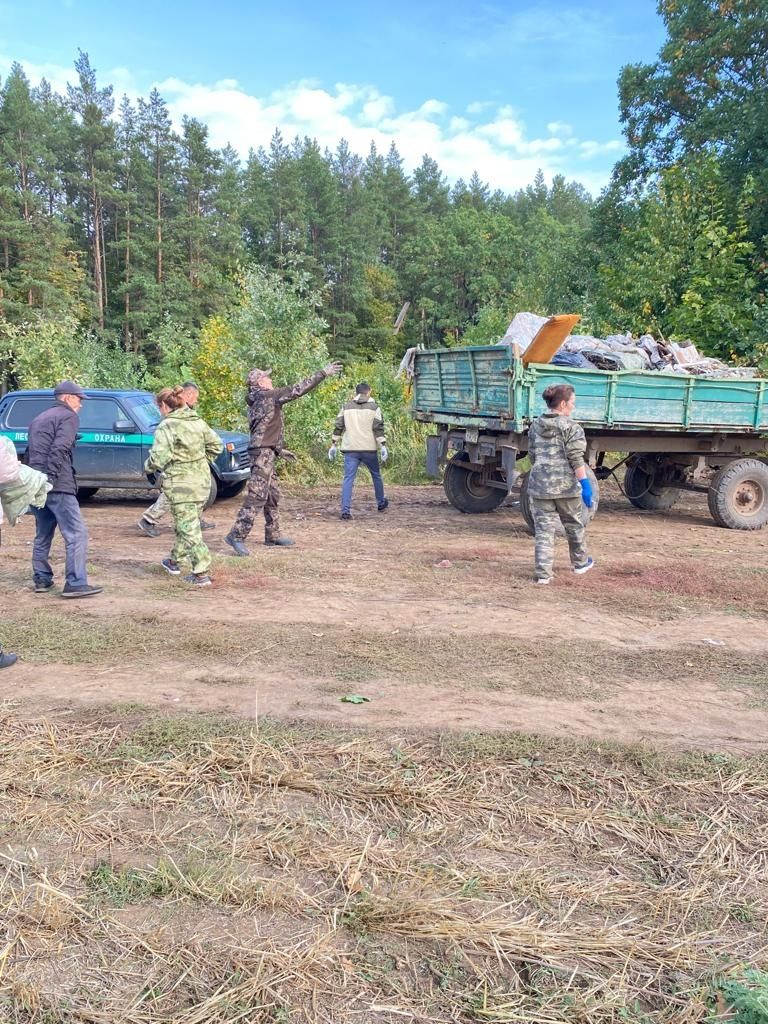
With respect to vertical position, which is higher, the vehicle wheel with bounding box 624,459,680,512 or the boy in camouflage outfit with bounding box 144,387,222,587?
the boy in camouflage outfit with bounding box 144,387,222,587

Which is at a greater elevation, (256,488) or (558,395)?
(558,395)

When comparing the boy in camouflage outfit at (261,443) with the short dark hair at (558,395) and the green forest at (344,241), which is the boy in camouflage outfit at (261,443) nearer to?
the short dark hair at (558,395)

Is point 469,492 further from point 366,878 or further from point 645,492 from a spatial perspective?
point 366,878

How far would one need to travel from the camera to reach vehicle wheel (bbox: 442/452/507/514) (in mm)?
11070

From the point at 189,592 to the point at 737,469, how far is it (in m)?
6.78

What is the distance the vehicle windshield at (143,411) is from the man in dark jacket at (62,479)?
5.00 m

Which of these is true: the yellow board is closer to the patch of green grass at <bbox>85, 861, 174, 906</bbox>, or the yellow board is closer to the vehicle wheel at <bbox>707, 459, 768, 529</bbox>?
the vehicle wheel at <bbox>707, 459, 768, 529</bbox>

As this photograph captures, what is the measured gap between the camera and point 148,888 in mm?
2848

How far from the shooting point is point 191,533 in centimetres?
716

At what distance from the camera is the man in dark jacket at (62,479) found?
6555 millimetres

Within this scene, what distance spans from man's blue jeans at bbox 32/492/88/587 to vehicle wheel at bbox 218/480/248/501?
4982 millimetres

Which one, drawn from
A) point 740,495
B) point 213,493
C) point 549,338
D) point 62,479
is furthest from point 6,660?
point 740,495

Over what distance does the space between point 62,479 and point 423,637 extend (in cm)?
318

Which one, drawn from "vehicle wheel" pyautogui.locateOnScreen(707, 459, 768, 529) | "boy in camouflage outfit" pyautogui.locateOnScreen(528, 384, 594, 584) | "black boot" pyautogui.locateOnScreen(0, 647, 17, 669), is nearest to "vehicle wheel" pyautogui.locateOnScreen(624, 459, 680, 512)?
"vehicle wheel" pyautogui.locateOnScreen(707, 459, 768, 529)
